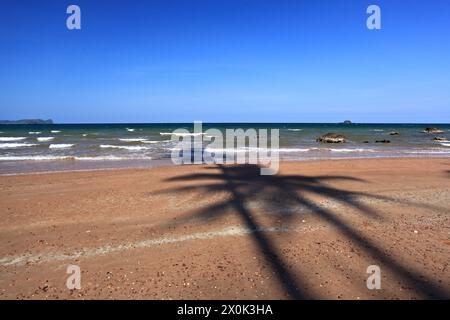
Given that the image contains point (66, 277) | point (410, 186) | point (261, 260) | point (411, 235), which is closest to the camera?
point (66, 277)

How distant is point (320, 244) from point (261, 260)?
123 centimetres

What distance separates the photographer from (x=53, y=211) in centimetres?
802

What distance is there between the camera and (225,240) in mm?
6027

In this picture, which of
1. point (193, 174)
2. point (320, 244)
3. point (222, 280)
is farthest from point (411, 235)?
point (193, 174)

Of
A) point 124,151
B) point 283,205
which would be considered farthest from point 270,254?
point 124,151

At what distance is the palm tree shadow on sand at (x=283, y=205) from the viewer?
460 centimetres

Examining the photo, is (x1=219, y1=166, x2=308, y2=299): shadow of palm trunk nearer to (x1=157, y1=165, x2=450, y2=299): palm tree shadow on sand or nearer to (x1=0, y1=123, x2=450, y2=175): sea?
(x1=157, y1=165, x2=450, y2=299): palm tree shadow on sand

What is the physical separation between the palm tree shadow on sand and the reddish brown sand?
0.10 ft

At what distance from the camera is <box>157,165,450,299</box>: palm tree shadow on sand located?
15.1 feet

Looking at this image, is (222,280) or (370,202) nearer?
(222,280)

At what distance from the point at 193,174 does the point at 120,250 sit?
8053 millimetres

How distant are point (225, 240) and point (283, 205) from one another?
9.33 ft

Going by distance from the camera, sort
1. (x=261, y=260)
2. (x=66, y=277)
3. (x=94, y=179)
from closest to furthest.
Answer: (x=66, y=277)
(x=261, y=260)
(x=94, y=179)

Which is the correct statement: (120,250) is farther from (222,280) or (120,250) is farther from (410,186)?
(410,186)
